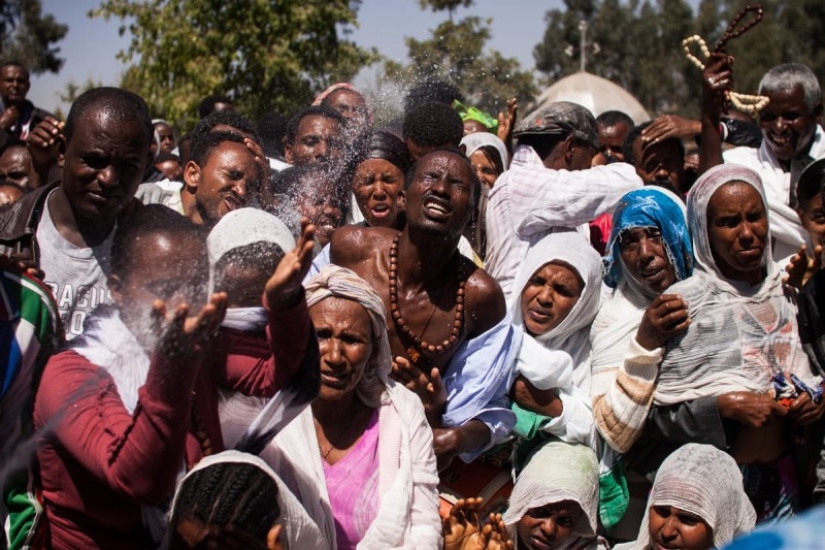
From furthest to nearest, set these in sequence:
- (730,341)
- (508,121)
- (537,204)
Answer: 1. (508,121)
2. (537,204)
3. (730,341)

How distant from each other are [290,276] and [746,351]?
8.05 ft

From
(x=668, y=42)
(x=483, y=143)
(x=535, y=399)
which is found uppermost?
(x=668, y=42)

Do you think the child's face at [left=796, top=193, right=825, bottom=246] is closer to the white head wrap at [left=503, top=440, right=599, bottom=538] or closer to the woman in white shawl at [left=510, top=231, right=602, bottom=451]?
the woman in white shawl at [left=510, top=231, right=602, bottom=451]

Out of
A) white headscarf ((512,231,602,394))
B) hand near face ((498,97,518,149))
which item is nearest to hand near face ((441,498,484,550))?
white headscarf ((512,231,602,394))

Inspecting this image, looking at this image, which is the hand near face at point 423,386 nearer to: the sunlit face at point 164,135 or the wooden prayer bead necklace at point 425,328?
the wooden prayer bead necklace at point 425,328

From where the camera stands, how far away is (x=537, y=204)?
5305 millimetres

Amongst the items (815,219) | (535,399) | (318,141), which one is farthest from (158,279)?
(815,219)

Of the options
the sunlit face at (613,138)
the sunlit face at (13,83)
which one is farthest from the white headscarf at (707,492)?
the sunlit face at (13,83)

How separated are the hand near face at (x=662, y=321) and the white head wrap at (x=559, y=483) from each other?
55cm

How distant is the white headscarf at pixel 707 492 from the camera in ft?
13.9

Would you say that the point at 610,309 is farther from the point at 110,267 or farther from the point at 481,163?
the point at 110,267

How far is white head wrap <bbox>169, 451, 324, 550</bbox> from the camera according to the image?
10.3 ft

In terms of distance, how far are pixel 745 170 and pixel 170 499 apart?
304cm

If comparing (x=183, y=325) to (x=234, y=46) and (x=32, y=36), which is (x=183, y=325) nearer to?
(x=234, y=46)
